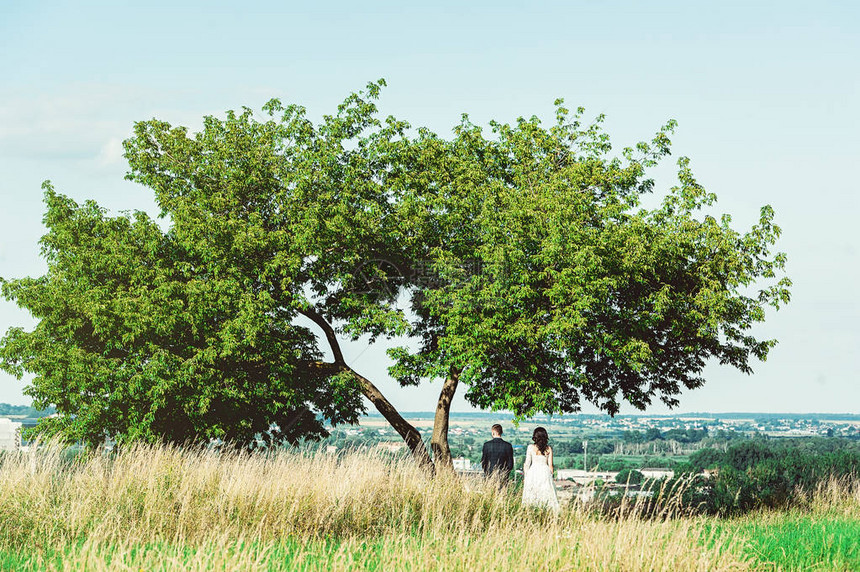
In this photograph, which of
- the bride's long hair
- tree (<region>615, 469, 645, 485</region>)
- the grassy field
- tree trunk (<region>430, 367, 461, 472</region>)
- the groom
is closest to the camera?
the grassy field

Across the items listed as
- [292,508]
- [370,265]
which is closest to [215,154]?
[370,265]

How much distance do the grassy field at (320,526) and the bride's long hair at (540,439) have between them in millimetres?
887

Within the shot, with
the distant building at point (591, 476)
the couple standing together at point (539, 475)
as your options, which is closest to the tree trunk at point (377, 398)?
the couple standing together at point (539, 475)

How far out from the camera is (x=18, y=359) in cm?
2123

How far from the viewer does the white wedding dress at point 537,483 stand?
12.6 meters

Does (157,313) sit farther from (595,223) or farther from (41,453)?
(595,223)

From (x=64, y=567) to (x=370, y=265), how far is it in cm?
1494

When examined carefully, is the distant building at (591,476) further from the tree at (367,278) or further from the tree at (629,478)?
the tree at (367,278)

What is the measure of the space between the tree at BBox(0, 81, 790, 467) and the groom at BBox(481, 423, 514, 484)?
153 inches

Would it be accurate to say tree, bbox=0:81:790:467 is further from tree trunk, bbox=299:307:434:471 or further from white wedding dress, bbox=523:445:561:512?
white wedding dress, bbox=523:445:561:512

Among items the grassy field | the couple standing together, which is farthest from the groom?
the grassy field

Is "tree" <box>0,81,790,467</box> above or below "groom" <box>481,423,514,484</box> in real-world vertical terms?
above

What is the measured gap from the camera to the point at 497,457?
47.7ft

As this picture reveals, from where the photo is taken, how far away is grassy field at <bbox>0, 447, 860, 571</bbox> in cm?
831
